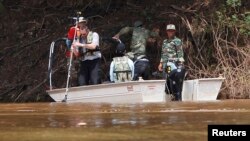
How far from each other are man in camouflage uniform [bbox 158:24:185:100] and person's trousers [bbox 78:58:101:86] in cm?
137

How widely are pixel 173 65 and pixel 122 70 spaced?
3.66ft

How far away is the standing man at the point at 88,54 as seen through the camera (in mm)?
10891

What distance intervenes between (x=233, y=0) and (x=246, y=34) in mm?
962

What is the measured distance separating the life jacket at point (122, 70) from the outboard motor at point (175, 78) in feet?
2.71

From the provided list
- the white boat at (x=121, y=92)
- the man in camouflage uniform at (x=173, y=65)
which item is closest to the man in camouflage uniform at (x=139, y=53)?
the man in camouflage uniform at (x=173, y=65)

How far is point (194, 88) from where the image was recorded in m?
11.0

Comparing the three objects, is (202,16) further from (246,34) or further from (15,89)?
(15,89)

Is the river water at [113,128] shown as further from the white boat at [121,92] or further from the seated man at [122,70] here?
the seated man at [122,70]

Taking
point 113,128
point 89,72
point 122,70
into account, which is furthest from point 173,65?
point 113,128

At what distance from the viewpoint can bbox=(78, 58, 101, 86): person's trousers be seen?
11234 millimetres

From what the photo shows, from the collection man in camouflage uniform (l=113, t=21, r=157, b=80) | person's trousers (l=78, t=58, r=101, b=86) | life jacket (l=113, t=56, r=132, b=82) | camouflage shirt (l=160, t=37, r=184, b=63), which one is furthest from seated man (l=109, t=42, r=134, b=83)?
camouflage shirt (l=160, t=37, r=184, b=63)

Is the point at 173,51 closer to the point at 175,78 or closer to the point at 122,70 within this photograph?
the point at 175,78

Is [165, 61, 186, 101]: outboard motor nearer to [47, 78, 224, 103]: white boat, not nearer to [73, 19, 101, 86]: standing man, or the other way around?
[47, 78, 224, 103]: white boat

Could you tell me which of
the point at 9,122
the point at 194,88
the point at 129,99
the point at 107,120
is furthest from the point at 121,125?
the point at 194,88
